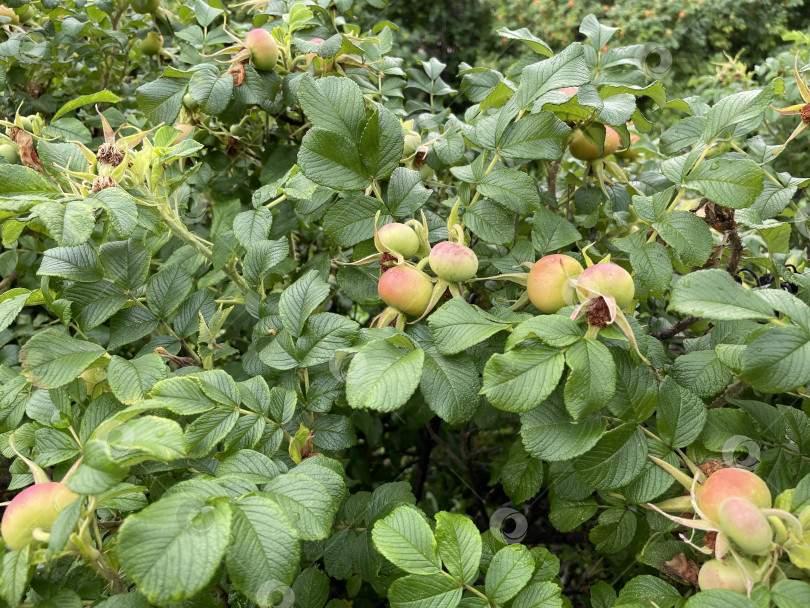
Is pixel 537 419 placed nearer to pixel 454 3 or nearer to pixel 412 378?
pixel 412 378

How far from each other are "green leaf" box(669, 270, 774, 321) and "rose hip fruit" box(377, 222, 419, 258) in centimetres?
36

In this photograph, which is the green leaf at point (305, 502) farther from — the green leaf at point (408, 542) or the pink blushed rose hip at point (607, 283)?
the pink blushed rose hip at point (607, 283)

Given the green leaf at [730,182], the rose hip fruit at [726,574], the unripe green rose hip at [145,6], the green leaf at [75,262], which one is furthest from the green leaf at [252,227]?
the unripe green rose hip at [145,6]

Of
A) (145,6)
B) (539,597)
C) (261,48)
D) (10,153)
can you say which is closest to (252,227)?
(261,48)

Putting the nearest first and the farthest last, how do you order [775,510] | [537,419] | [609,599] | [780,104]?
1. [775,510]
2. [537,419]
3. [609,599]
4. [780,104]

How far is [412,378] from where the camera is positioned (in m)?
0.70

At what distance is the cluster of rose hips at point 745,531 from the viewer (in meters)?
0.59

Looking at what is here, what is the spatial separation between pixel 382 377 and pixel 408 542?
21cm

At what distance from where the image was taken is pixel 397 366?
2.34ft

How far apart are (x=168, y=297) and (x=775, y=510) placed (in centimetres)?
90

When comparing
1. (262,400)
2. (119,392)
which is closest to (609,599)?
(262,400)

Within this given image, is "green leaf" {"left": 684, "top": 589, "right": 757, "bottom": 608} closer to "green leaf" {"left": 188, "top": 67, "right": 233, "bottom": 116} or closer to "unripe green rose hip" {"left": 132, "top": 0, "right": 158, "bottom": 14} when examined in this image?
"green leaf" {"left": 188, "top": 67, "right": 233, "bottom": 116}

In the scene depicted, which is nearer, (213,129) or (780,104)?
(213,129)

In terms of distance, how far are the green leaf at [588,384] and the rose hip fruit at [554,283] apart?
13 cm
